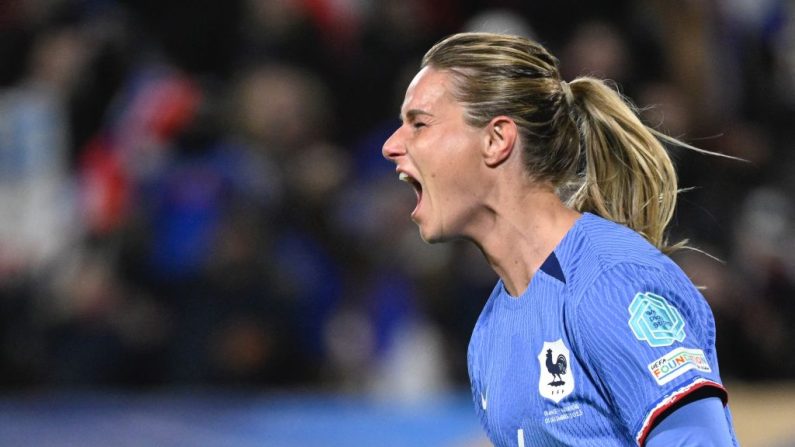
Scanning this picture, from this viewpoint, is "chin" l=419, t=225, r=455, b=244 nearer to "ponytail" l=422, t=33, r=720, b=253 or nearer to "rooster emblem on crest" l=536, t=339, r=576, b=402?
"ponytail" l=422, t=33, r=720, b=253

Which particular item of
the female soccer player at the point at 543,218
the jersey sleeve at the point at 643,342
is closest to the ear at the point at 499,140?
the female soccer player at the point at 543,218

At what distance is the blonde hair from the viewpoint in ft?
9.47

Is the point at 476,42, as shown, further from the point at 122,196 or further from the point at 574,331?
the point at 122,196

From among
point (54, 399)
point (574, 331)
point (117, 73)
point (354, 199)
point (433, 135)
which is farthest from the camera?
point (117, 73)

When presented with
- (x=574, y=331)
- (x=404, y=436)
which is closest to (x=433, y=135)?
(x=574, y=331)

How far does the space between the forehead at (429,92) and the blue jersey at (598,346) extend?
420mm

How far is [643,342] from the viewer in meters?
2.39

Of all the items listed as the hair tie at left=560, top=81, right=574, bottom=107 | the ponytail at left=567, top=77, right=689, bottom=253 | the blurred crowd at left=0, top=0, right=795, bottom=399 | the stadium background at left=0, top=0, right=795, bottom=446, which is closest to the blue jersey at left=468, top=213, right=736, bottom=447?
the ponytail at left=567, top=77, right=689, bottom=253

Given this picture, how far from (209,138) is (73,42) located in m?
1.35

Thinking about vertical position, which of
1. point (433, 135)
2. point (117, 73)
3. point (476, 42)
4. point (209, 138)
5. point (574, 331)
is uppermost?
point (117, 73)

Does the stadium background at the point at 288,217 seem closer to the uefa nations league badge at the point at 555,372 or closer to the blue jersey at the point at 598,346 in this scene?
the blue jersey at the point at 598,346

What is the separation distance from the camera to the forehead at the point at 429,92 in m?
2.93

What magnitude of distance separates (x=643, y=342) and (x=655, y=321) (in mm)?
53

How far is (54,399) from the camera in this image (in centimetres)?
723
